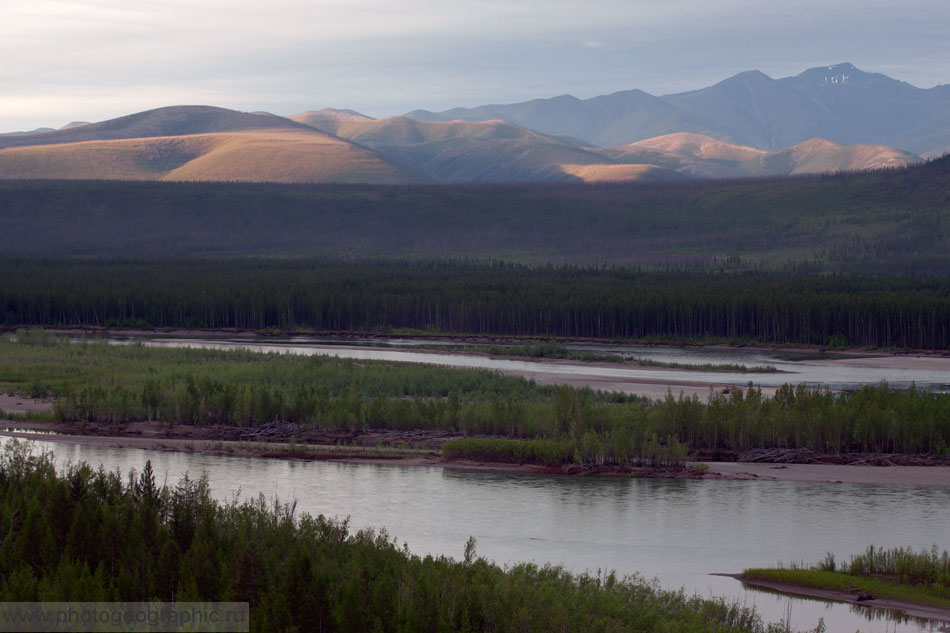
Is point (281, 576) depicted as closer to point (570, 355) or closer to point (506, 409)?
point (506, 409)

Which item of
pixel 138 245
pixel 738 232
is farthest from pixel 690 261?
pixel 138 245

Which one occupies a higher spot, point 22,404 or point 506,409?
point 506,409

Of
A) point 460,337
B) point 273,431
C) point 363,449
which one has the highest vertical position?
point 460,337

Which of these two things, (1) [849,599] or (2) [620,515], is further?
(2) [620,515]

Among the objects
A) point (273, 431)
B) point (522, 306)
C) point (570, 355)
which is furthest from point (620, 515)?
point (522, 306)

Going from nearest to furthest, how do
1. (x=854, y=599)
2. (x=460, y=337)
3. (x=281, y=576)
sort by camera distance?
(x=281, y=576) < (x=854, y=599) < (x=460, y=337)

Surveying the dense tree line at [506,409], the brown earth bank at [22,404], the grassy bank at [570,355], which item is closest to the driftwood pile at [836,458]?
the dense tree line at [506,409]

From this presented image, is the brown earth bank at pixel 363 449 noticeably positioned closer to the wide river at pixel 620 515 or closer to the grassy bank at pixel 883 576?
the wide river at pixel 620 515
